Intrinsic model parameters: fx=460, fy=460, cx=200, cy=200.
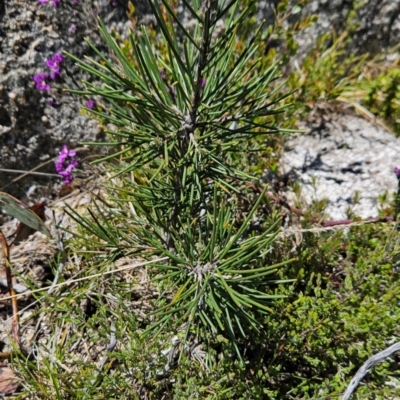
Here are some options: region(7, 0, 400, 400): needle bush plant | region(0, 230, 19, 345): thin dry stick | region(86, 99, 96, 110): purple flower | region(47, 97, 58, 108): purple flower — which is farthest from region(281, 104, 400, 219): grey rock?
region(0, 230, 19, 345): thin dry stick

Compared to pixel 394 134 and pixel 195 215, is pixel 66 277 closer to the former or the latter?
pixel 195 215

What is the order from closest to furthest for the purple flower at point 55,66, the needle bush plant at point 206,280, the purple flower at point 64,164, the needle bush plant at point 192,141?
1. the needle bush plant at point 192,141
2. the needle bush plant at point 206,280
3. the purple flower at point 64,164
4. the purple flower at point 55,66

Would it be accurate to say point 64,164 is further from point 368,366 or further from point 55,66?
point 368,366

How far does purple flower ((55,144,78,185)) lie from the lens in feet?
7.18

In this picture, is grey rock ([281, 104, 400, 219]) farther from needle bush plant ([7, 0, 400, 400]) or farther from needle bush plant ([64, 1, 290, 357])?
needle bush plant ([64, 1, 290, 357])

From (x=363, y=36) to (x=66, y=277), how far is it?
245 centimetres

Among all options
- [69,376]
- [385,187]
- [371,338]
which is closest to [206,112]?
[371,338]

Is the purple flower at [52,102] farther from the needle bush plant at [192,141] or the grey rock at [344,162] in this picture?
the grey rock at [344,162]

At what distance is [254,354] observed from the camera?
75.5 inches

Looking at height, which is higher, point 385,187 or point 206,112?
point 206,112

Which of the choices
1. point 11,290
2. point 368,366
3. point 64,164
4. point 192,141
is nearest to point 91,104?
point 64,164

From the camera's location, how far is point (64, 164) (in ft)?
7.55

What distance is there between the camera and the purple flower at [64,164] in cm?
219

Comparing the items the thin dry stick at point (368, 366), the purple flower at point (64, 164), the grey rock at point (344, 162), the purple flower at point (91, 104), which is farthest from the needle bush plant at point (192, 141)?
the grey rock at point (344, 162)
